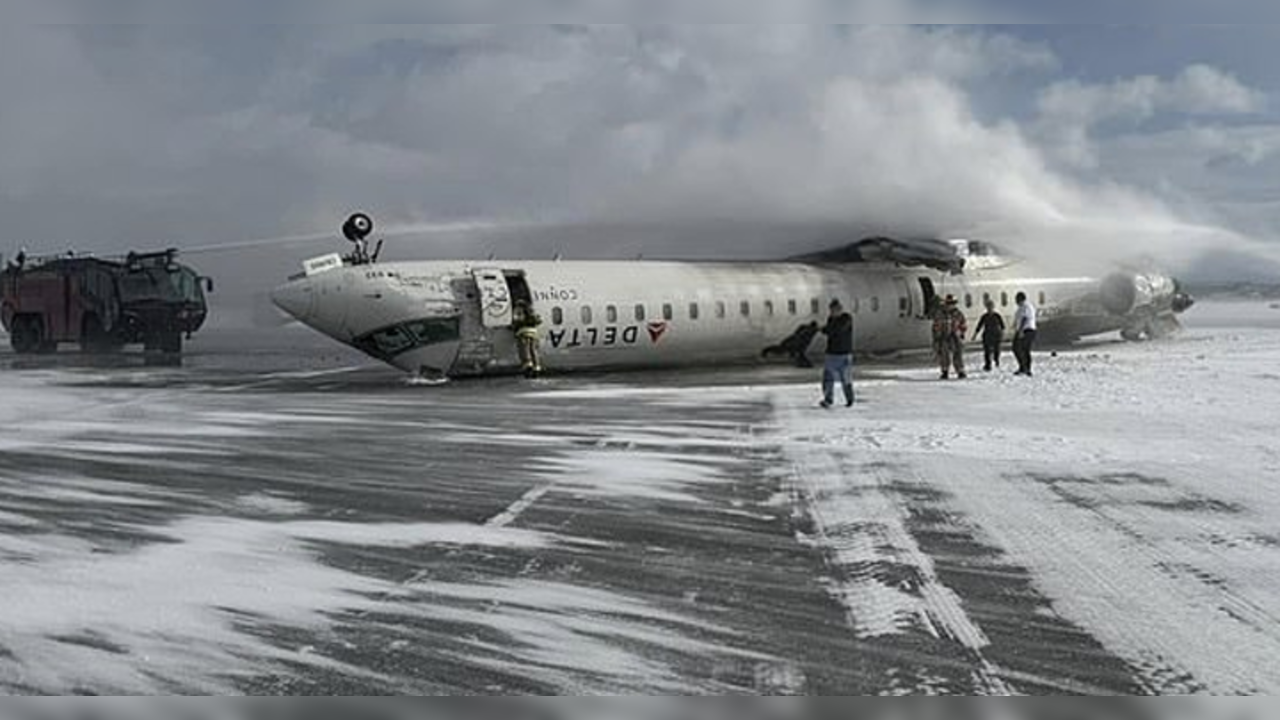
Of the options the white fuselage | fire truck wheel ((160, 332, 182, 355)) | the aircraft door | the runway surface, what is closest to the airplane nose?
the white fuselage

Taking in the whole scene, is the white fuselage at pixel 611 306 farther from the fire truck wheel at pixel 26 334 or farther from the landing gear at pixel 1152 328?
the fire truck wheel at pixel 26 334

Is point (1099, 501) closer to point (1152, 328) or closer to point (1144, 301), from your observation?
point (1144, 301)

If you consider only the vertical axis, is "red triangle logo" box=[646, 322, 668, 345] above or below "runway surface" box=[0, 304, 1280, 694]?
above

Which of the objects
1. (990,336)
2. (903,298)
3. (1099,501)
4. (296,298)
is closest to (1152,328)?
(903,298)

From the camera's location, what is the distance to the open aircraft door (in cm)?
2420

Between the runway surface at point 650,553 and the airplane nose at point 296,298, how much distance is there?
6668mm

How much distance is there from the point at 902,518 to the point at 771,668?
395 cm

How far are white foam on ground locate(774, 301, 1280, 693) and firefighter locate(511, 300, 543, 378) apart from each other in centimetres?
649

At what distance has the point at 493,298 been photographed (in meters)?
24.3

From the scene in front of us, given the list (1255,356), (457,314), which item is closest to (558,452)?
(457,314)

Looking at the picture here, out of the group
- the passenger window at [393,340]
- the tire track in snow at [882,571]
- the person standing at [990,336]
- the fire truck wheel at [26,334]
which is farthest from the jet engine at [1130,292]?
the fire truck wheel at [26,334]

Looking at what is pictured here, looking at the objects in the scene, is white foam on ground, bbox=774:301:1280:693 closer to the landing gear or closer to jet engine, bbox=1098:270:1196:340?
jet engine, bbox=1098:270:1196:340

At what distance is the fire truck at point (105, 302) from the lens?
3638 centimetres

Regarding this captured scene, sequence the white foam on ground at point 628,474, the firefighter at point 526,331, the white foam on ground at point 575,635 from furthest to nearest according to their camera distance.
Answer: the firefighter at point 526,331, the white foam on ground at point 628,474, the white foam on ground at point 575,635
